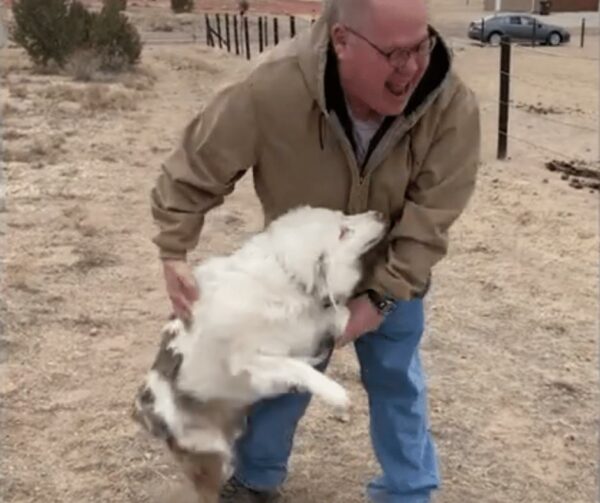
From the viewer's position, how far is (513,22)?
30.5 m

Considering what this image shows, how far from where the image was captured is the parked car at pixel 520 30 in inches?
1145

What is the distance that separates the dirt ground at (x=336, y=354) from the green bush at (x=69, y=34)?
748cm

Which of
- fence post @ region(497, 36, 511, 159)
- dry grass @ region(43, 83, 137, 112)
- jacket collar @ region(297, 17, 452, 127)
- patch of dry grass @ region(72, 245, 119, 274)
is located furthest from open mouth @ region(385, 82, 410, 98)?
dry grass @ region(43, 83, 137, 112)

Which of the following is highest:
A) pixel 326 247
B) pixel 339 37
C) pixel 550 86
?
pixel 339 37

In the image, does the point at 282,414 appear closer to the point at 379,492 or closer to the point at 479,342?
the point at 379,492

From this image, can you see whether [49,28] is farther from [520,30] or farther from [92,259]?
[520,30]

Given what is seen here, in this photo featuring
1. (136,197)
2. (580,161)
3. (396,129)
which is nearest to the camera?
(396,129)

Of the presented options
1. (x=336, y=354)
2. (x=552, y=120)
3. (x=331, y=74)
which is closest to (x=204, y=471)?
(x=331, y=74)

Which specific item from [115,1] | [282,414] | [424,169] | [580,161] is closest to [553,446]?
[282,414]

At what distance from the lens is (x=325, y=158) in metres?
2.51

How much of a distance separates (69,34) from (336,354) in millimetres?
13363

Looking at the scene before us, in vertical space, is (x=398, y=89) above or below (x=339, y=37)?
below

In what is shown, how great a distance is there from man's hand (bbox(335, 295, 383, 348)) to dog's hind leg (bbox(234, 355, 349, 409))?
7.3 inches

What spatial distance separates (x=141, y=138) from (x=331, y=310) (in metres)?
7.38
